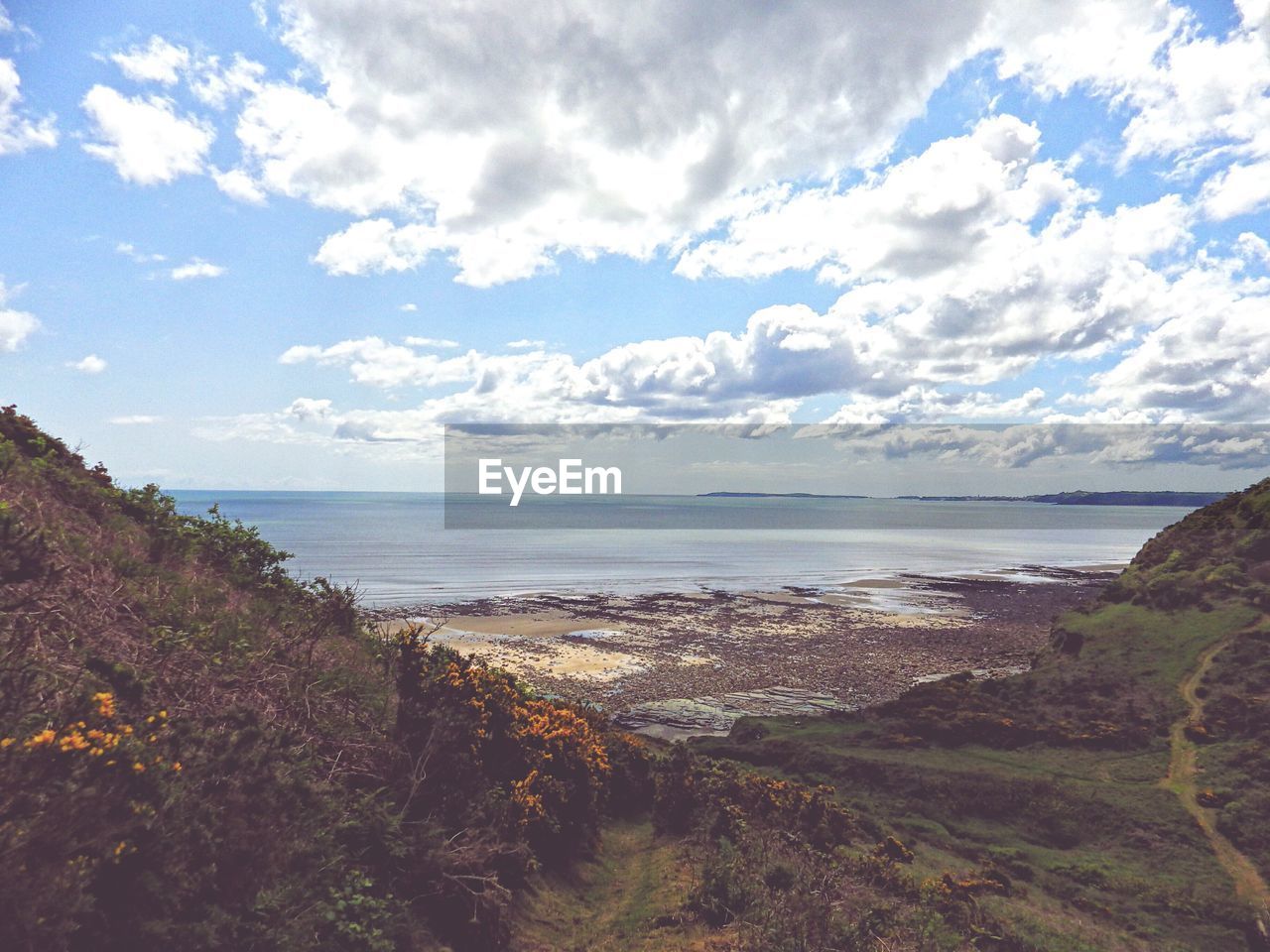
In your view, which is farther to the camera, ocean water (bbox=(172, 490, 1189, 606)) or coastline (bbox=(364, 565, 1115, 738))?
ocean water (bbox=(172, 490, 1189, 606))

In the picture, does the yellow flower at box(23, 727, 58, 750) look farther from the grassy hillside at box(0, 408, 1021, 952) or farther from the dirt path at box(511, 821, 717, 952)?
the dirt path at box(511, 821, 717, 952)

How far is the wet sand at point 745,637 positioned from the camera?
136ft

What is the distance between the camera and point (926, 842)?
17.6 meters

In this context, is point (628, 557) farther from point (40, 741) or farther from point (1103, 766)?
point (40, 741)

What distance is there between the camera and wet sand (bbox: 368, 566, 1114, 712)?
41.3 m

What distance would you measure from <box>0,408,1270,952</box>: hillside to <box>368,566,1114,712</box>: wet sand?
59.8 ft

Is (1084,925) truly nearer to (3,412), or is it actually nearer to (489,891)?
(489,891)

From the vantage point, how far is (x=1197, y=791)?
2123 centimetres

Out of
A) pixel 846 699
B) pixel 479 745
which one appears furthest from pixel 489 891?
pixel 846 699

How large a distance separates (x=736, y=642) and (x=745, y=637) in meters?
2.17

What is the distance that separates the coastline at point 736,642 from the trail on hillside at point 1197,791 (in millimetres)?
14142

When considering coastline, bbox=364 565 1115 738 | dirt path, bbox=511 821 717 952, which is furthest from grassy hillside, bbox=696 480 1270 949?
coastline, bbox=364 565 1115 738

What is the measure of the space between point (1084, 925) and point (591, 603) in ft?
183

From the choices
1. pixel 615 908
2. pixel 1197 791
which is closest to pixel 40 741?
pixel 615 908
